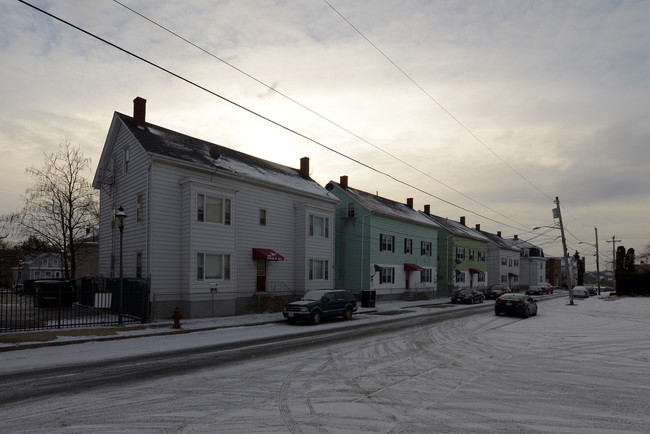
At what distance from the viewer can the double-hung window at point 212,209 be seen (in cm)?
2417

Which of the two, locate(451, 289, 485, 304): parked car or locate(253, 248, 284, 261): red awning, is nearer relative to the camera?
locate(253, 248, 284, 261): red awning

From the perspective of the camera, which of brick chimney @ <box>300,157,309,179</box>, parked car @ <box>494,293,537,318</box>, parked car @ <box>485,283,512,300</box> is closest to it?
parked car @ <box>494,293,537,318</box>

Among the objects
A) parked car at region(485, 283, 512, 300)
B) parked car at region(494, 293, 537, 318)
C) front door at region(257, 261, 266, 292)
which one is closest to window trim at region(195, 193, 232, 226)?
front door at region(257, 261, 266, 292)

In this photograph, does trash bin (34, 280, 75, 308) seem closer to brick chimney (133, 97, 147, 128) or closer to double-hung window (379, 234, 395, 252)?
brick chimney (133, 97, 147, 128)

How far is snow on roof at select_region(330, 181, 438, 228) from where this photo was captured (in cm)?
4175

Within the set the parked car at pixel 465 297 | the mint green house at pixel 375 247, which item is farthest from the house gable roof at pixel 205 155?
the parked car at pixel 465 297

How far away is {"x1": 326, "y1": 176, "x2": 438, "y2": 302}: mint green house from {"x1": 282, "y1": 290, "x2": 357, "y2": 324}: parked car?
15326mm

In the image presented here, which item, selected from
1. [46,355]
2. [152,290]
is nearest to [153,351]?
[46,355]

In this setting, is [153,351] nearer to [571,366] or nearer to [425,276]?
[571,366]

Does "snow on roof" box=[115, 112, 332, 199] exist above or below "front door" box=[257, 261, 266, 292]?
above

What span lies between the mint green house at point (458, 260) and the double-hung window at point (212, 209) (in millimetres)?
34692

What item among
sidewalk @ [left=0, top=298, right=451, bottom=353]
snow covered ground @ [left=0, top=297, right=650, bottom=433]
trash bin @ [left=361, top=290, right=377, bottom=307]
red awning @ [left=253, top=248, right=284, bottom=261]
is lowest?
trash bin @ [left=361, top=290, right=377, bottom=307]

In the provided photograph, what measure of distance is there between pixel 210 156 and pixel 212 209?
4337 mm

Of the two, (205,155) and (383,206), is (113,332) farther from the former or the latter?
(383,206)
